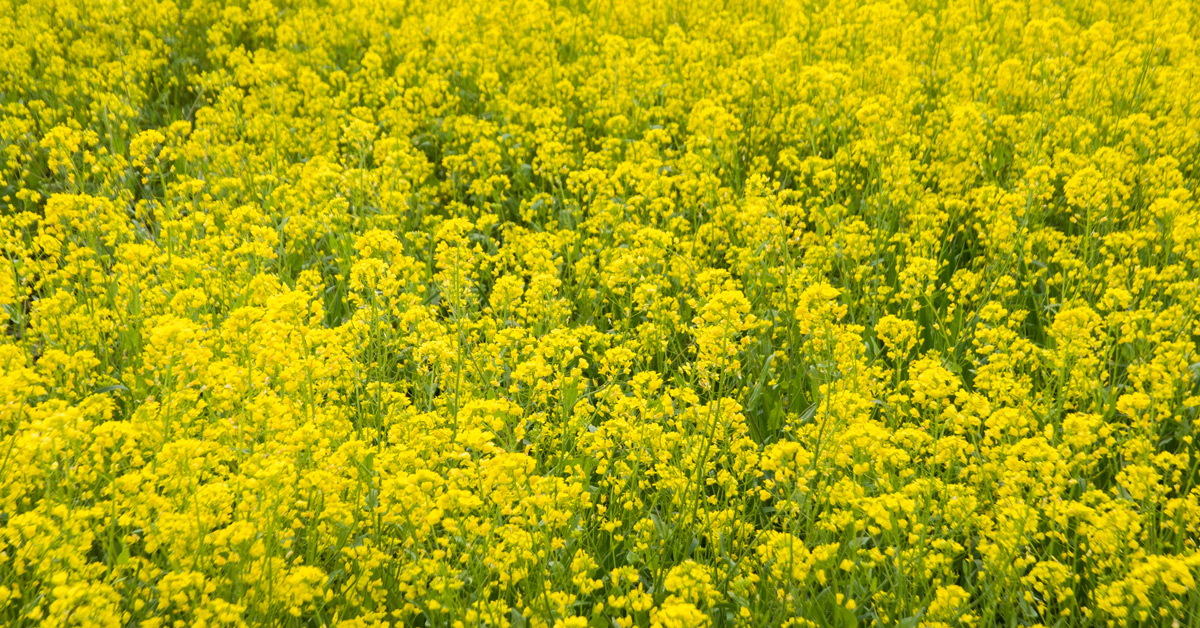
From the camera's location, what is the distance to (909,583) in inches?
111

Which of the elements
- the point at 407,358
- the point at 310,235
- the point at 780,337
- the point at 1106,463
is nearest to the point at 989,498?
the point at 1106,463

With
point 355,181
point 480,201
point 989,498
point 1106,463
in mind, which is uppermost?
point 355,181

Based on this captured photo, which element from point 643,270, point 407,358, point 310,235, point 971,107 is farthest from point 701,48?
point 407,358

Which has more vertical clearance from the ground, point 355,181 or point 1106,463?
point 355,181

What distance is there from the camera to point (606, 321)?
14.3 ft

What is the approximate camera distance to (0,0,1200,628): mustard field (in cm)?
259

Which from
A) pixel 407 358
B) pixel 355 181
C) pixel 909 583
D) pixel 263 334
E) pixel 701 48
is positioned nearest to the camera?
pixel 909 583

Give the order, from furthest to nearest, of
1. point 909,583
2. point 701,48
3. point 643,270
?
point 701,48, point 643,270, point 909,583

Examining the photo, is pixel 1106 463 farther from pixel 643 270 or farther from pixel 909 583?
pixel 643 270

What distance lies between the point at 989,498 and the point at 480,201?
328 centimetres

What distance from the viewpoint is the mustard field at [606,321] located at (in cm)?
259

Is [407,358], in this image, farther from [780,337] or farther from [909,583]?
[909,583]

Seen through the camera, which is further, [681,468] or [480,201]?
[480,201]

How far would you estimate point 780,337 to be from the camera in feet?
13.5
